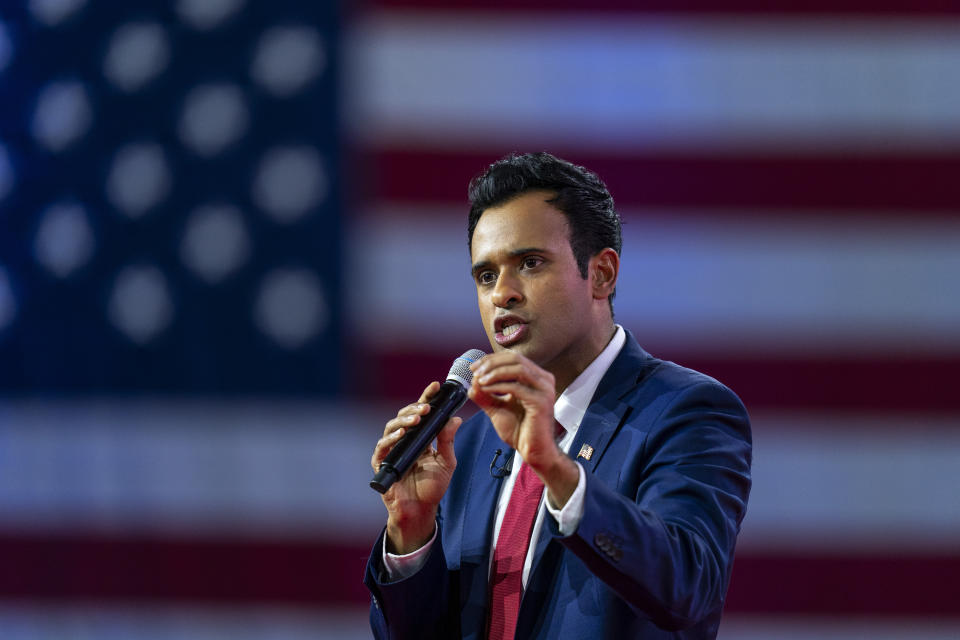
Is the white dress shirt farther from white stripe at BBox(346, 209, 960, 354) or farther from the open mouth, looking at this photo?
white stripe at BBox(346, 209, 960, 354)

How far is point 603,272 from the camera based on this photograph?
157 centimetres

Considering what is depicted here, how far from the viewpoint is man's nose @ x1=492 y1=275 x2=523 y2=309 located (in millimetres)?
1423

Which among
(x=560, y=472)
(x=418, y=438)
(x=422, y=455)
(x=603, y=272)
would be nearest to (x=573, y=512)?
(x=560, y=472)

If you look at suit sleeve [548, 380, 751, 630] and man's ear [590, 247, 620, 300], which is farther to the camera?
man's ear [590, 247, 620, 300]

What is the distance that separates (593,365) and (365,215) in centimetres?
210

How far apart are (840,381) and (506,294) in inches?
87.3

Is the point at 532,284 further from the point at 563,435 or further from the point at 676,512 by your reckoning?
the point at 676,512

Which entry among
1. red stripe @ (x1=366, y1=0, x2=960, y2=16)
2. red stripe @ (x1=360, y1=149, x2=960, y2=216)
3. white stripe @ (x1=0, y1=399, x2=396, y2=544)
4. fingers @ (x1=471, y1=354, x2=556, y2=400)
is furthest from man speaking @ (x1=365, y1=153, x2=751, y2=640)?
red stripe @ (x1=366, y1=0, x2=960, y2=16)

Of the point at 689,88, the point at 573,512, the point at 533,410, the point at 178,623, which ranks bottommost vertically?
the point at 178,623

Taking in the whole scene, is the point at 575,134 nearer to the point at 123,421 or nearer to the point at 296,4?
the point at 296,4

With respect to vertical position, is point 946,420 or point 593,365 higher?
point 593,365

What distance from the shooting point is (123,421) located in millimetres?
3379

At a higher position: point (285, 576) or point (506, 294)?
point (506, 294)

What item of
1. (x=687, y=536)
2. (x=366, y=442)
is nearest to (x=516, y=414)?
(x=687, y=536)
